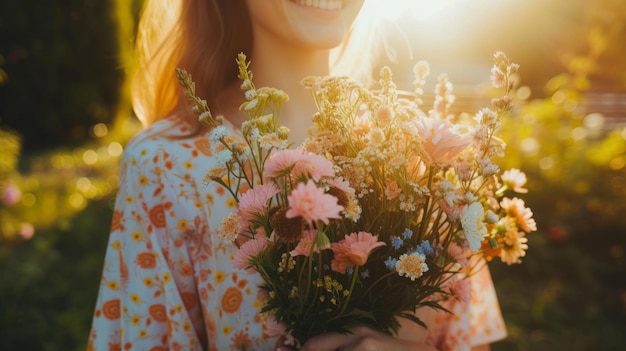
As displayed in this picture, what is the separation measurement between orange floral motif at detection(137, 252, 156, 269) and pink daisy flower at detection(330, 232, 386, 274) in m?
0.59

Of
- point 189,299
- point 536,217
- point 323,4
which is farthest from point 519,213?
point 536,217

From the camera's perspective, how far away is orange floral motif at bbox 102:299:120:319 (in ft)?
5.35

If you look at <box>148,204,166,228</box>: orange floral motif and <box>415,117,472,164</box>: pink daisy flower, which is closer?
<box>415,117,472,164</box>: pink daisy flower

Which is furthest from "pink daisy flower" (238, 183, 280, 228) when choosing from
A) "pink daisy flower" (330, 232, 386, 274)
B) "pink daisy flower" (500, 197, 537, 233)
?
"pink daisy flower" (500, 197, 537, 233)

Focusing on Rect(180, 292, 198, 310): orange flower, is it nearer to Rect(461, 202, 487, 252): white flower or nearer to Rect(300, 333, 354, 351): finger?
Rect(300, 333, 354, 351): finger

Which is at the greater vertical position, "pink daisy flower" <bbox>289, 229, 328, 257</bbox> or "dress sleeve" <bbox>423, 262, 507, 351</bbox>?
"pink daisy flower" <bbox>289, 229, 328, 257</bbox>

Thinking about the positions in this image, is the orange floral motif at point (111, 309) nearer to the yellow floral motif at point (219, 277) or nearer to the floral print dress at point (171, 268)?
the floral print dress at point (171, 268)

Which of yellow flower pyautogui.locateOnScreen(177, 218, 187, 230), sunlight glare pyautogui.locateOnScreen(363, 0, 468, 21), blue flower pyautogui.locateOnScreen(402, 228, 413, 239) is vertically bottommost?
blue flower pyautogui.locateOnScreen(402, 228, 413, 239)

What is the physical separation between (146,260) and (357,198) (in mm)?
625

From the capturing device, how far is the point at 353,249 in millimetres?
1065

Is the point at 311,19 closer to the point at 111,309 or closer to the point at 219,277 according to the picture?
the point at 219,277

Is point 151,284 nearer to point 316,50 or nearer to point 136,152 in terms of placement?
point 136,152

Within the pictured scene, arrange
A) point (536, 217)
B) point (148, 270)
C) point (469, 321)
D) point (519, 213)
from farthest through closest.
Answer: point (536, 217), point (469, 321), point (148, 270), point (519, 213)

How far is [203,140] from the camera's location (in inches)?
65.7
